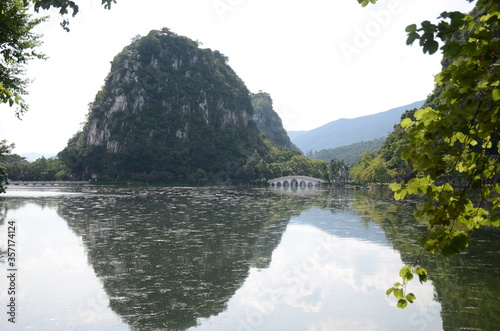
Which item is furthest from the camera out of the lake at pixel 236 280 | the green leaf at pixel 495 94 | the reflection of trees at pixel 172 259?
the reflection of trees at pixel 172 259

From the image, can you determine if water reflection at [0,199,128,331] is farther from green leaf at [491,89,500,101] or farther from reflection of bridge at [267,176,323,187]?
reflection of bridge at [267,176,323,187]

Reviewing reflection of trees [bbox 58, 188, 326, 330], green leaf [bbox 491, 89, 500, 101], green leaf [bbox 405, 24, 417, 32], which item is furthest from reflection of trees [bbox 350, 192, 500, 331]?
reflection of trees [bbox 58, 188, 326, 330]

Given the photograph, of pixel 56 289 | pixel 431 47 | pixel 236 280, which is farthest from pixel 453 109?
pixel 56 289

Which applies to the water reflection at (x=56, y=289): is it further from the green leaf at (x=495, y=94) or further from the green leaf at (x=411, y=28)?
the green leaf at (x=495, y=94)

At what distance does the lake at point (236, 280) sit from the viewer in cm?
1116

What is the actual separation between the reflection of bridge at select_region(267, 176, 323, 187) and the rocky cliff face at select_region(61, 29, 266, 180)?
47.4ft

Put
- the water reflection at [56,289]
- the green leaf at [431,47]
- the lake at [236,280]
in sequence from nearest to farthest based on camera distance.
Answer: the green leaf at [431,47], the water reflection at [56,289], the lake at [236,280]

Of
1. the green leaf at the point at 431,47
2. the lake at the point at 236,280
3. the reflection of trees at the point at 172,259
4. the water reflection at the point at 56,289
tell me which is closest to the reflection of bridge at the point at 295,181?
the reflection of trees at the point at 172,259

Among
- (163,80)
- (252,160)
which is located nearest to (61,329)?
(252,160)

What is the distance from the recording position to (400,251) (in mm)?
19844

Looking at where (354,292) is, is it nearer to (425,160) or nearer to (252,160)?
(425,160)

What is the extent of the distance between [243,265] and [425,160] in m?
15.1

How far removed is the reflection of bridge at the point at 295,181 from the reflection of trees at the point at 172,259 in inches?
4436

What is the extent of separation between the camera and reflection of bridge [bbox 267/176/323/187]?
146 meters
